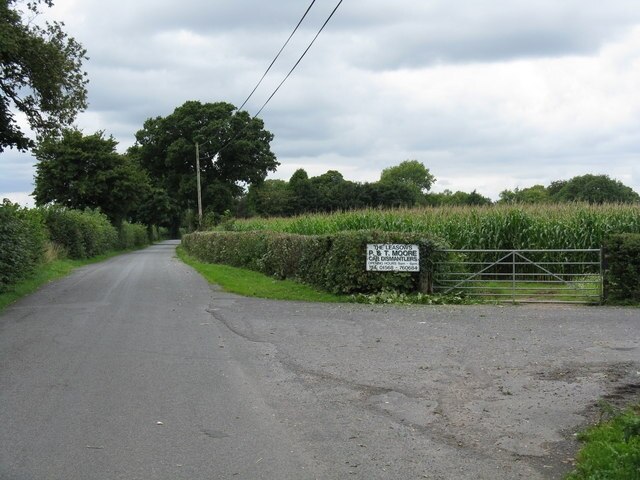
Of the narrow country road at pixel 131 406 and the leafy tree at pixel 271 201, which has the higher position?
the leafy tree at pixel 271 201

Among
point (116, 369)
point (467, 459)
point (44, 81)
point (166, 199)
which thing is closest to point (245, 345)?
point (116, 369)

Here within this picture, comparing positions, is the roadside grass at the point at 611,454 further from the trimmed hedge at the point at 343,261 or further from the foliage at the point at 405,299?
the trimmed hedge at the point at 343,261

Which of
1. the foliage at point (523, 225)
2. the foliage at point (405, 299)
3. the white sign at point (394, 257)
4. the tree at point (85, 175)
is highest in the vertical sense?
the tree at point (85, 175)

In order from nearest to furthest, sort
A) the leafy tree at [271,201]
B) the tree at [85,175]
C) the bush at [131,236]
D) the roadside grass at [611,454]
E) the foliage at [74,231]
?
the roadside grass at [611,454] → the foliage at [74,231] → the tree at [85,175] → the bush at [131,236] → the leafy tree at [271,201]

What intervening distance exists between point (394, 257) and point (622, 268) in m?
5.30

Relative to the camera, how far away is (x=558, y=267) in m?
18.9

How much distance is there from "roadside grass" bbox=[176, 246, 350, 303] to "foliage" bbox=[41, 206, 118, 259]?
15.0 m

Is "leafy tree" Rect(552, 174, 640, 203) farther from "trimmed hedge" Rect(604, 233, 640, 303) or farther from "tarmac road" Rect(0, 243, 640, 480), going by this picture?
"tarmac road" Rect(0, 243, 640, 480)

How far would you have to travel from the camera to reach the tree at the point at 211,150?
66.9 metres

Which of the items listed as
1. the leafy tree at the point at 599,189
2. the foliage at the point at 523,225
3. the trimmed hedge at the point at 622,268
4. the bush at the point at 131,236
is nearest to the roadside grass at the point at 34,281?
the foliage at the point at 523,225

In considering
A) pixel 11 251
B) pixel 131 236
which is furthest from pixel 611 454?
pixel 131 236

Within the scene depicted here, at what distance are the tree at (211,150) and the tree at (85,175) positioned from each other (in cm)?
1333

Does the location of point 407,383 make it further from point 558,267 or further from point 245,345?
point 558,267

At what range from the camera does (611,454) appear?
4.70m
